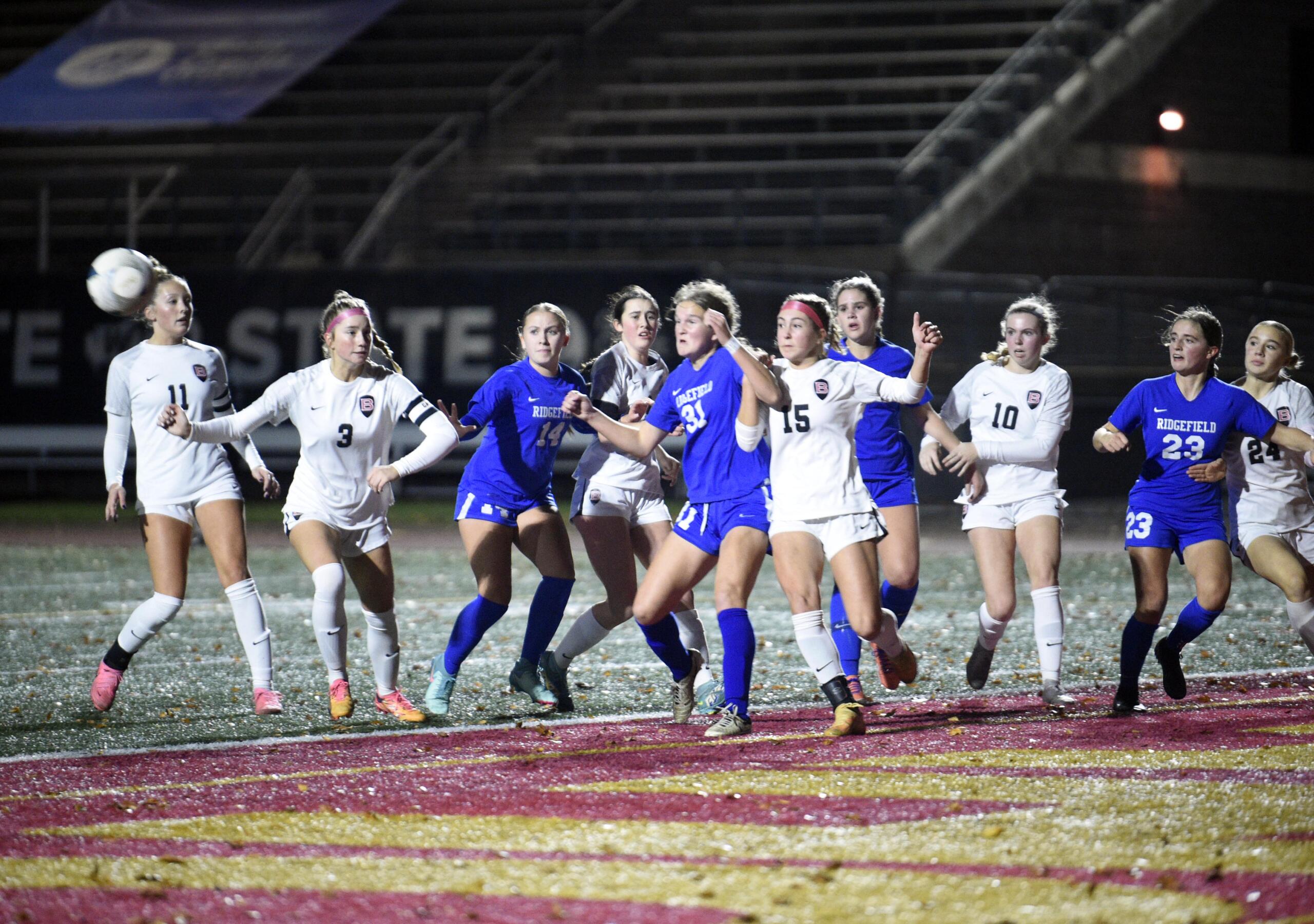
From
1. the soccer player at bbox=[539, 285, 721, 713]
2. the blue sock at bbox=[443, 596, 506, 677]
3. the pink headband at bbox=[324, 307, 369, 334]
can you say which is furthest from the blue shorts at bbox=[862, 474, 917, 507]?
the pink headband at bbox=[324, 307, 369, 334]

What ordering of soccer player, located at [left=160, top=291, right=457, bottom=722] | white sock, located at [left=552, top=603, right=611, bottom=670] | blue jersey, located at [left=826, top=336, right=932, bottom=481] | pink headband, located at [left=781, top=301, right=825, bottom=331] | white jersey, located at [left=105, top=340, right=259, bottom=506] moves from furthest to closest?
blue jersey, located at [left=826, top=336, right=932, bottom=481] → white sock, located at [left=552, top=603, right=611, bottom=670] → white jersey, located at [left=105, top=340, right=259, bottom=506] → soccer player, located at [left=160, top=291, right=457, bottom=722] → pink headband, located at [left=781, top=301, right=825, bottom=331]

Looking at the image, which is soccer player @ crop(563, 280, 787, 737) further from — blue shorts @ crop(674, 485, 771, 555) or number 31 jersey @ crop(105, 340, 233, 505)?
number 31 jersey @ crop(105, 340, 233, 505)

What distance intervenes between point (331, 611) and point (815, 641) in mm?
2027

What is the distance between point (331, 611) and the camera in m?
7.35

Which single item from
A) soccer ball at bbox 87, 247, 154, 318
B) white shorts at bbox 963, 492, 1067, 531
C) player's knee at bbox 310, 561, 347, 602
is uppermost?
soccer ball at bbox 87, 247, 154, 318

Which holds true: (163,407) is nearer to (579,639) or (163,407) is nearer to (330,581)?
(330,581)

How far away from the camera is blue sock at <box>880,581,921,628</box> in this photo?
26.6ft

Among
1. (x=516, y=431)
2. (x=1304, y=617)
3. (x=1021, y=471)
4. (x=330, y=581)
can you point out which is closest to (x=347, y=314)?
(x=516, y=431)

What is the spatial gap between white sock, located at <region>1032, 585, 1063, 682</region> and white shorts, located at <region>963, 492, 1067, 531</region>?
0.31m

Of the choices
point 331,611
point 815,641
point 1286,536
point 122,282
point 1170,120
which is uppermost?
point 1170,120

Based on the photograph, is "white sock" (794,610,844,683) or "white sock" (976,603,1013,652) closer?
"white sock" (794,610,844,683)

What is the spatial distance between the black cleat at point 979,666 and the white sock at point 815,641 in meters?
1.22

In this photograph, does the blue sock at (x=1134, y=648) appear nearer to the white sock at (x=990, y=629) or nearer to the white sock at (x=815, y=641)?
the white sock at (x=990, y=629)

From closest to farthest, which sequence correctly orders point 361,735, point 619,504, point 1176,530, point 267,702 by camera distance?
point 361,735 → point 1176,530 → point 267,702 → point 619,504
